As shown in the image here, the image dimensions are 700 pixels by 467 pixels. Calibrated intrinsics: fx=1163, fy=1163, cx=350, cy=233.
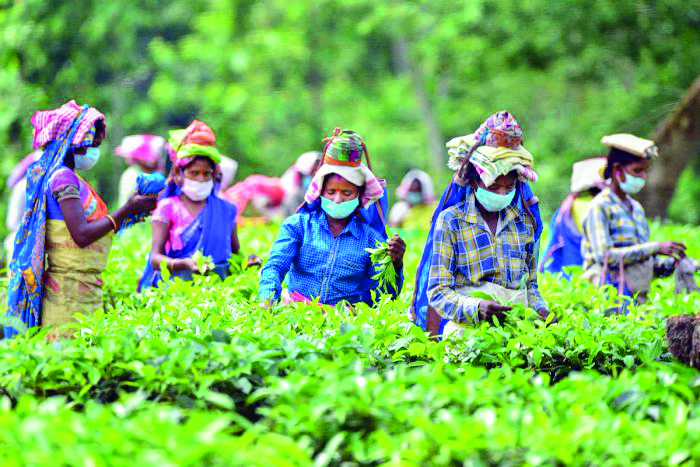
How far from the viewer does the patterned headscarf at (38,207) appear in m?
6.97

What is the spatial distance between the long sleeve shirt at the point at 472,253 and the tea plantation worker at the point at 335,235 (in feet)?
1.93

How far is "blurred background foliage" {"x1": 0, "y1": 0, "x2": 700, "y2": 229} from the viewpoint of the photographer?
64.7ft

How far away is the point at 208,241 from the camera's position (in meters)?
8.04

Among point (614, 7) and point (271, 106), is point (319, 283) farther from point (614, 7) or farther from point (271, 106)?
point (271, 106)

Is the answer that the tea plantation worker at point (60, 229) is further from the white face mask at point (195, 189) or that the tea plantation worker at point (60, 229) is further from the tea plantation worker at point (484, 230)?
the tea plantation worker at point (484, 230)

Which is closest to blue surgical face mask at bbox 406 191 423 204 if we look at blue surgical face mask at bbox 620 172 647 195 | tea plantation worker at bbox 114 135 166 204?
A: tea plantation worker at bbox 114 135 166 204

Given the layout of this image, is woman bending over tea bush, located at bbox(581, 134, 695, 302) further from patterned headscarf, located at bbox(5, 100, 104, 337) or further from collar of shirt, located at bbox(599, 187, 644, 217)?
patterned headscarf, located at bbox(5, 100, 104, 337)

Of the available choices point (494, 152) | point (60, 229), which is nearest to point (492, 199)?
point (494, 152)

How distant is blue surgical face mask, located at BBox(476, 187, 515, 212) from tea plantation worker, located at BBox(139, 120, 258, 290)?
7.99 ft

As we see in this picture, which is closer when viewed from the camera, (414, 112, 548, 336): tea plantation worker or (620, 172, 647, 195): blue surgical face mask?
(414, 112, 548, 336): tea plantation worker

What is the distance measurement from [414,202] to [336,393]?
10.3 metres

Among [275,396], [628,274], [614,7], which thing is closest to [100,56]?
[614,7]

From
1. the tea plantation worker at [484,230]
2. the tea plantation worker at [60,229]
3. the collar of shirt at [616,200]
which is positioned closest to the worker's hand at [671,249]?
the collar of shirt at [616,200]

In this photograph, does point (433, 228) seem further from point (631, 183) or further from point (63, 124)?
point (631, 183)
